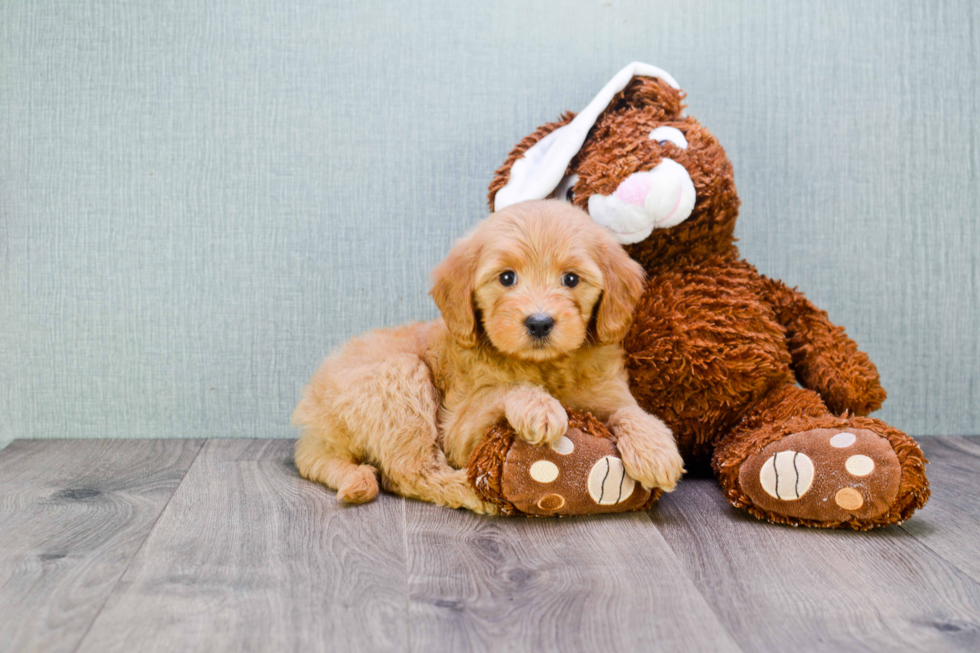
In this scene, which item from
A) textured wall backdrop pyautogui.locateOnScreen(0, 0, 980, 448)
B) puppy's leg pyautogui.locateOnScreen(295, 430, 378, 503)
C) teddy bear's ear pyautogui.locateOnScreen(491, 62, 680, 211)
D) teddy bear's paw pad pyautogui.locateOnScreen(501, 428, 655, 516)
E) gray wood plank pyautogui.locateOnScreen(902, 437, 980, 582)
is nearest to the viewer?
gray wood plank pyautogui.locateOnScreen(902, 437, 980, 582)

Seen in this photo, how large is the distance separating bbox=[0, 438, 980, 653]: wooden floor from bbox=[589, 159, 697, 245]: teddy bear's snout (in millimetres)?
669

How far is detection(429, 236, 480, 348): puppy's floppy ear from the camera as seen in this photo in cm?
171

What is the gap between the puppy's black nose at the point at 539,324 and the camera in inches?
62.5

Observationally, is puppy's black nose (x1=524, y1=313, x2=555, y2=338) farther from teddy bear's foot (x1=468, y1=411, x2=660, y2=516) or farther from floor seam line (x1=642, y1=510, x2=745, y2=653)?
floor seam line (x1=642, y1=510, x2=745, y2=653)

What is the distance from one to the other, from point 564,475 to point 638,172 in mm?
757

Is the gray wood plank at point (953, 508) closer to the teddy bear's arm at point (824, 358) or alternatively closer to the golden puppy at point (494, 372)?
the teddy bear's arm at point (824, 358)

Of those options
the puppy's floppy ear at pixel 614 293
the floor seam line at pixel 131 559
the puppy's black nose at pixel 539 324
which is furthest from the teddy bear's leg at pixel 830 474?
the floor seam line at pixel 131 559

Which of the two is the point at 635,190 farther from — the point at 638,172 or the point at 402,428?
the point at 402,428

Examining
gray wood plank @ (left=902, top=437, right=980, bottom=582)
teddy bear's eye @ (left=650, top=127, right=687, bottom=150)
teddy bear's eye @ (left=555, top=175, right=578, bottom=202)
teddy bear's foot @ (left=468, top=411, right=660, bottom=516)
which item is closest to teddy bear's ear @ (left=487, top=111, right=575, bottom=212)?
teddy bear's eye @ (left=555, top=175, right=578, bottom=202)

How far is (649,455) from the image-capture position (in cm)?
161

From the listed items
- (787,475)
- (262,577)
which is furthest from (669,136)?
(262,577)

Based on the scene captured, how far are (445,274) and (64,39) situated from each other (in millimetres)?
1490

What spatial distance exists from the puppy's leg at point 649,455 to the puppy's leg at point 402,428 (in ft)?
1.26

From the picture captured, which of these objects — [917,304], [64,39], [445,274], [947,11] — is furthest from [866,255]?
[64,39]
